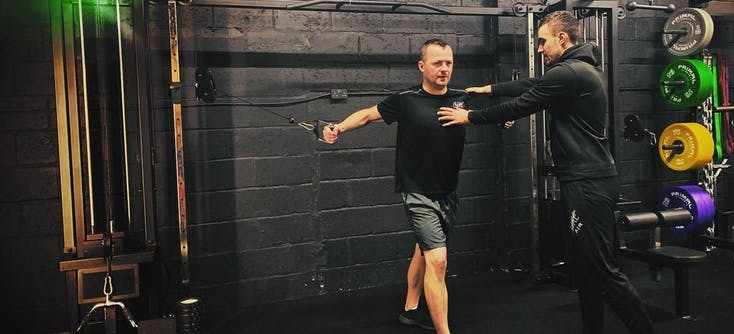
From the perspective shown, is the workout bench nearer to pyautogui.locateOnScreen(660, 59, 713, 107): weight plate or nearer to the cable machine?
the cable machine

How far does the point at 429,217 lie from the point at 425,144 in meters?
0.36

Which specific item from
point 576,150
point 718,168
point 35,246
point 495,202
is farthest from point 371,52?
point 718,168

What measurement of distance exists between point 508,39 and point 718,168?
2.01m

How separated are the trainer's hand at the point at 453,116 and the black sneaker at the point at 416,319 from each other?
1.09 metres

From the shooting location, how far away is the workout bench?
3.39 meters

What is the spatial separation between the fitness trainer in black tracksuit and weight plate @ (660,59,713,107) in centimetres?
209

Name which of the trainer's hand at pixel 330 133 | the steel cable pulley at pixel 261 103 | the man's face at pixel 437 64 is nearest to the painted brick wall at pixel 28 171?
the steel cable pulley at pixel 261 103

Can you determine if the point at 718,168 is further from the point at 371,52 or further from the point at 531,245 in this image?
the point at 371,52

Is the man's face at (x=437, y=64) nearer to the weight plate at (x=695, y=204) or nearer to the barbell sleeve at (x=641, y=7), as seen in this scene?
the barbell sleeve at (x=641, y=7)

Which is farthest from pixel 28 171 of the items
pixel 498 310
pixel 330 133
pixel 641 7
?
pixel 641 7

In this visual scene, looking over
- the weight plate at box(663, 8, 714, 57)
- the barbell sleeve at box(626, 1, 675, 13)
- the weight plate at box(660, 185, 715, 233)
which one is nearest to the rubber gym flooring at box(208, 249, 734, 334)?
the weight plate at box(660, 185, 715, 233)

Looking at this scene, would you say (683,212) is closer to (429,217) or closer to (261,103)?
(429,217)

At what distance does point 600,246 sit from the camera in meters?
2.70

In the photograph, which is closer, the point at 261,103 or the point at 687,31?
the point at 261,103
